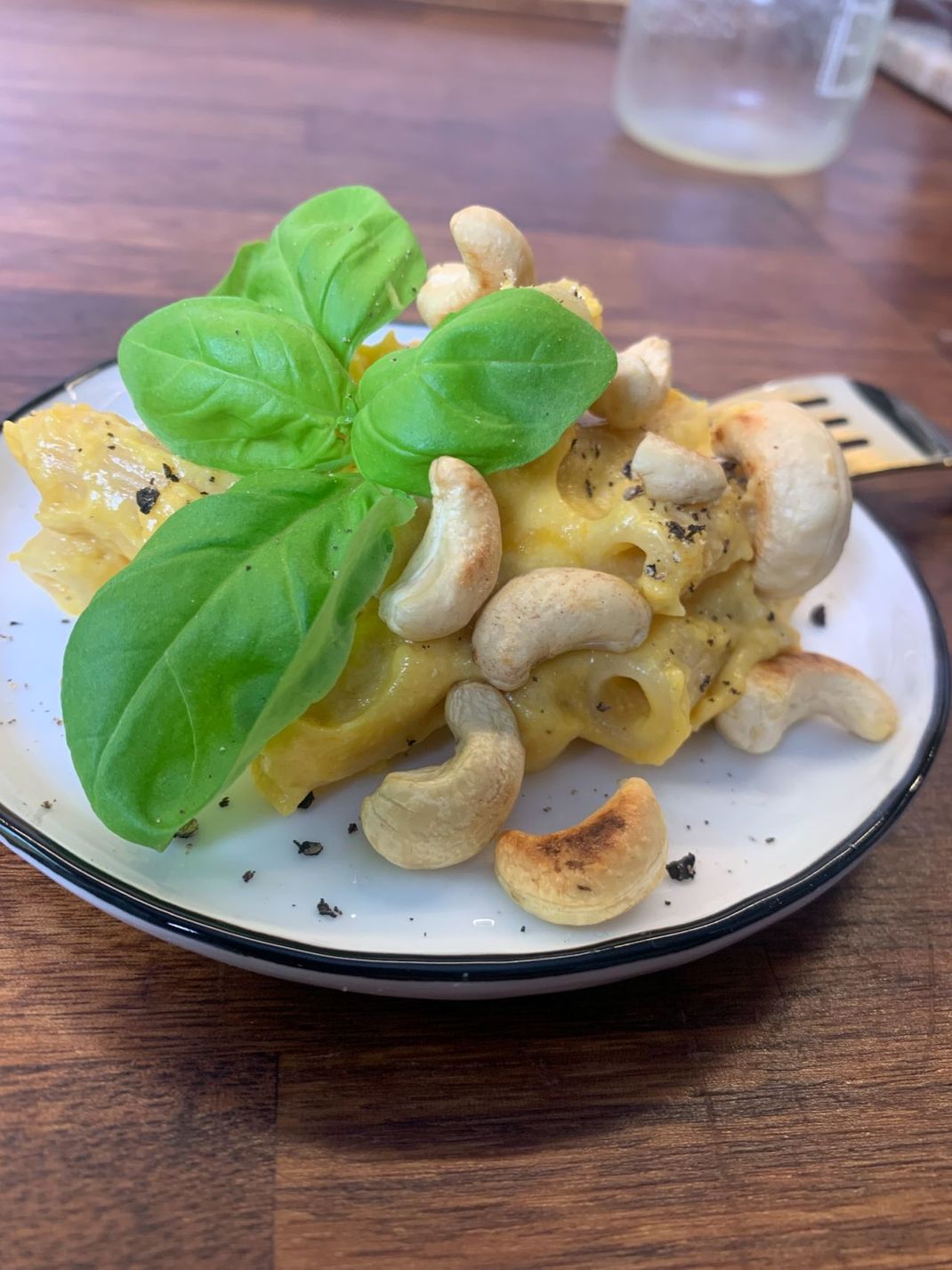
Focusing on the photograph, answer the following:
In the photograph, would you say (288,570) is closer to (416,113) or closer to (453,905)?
(453,905)

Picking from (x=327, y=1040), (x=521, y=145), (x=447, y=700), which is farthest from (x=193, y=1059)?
(x=521, y=145)

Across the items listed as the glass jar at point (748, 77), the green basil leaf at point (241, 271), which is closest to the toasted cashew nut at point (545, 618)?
the green basil leaf at point (241, 271)

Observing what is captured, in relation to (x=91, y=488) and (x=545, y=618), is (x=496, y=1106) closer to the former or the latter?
(x=545, y=618)

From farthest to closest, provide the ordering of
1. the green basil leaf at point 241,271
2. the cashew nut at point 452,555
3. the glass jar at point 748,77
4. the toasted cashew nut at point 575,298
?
the glass jar at point 748,77 < the green basil leaf at point 241,271 < the toasted cashew nut at point 575,298 < the cashew nut at point 452,555

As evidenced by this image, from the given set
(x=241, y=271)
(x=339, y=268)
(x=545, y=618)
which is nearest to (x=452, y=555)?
(x=545, y=618)

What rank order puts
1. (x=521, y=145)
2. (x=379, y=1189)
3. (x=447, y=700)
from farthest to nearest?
(x=521, y=145), (x=447, y=700), (x=379, y=1189)

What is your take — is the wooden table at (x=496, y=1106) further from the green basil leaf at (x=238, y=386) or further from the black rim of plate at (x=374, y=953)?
the green basil leaf at (x=238, y=386)

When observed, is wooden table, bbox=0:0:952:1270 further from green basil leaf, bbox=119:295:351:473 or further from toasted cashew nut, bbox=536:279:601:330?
toasted cashew nut, bbox=536:279:601:330
